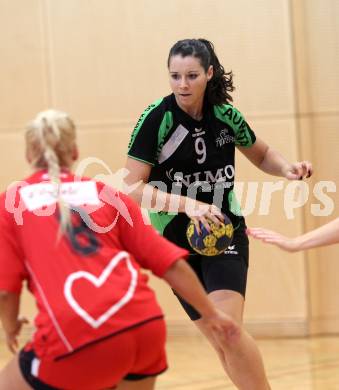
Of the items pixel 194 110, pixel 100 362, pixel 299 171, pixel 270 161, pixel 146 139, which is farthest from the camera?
pixel 270 161

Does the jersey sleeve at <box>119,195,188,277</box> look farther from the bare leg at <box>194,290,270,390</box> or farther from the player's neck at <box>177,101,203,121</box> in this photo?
the player's neck at <box>177,101,203,121</box>

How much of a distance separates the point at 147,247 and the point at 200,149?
4.37 ft

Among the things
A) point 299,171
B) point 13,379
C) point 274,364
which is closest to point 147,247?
point 13,379

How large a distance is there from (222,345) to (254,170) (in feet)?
9.13

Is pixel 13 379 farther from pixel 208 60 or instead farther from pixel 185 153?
pixel 208 60

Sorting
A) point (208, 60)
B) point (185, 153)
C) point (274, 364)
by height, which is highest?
point (208, 60)

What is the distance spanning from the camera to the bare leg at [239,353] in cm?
383

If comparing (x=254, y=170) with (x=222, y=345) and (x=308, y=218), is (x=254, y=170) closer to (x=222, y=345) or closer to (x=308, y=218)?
(x=308, y=218)

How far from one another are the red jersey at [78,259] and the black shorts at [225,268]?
116 cm

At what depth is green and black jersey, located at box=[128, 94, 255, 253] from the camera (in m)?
4.00

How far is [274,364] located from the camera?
18.6ft

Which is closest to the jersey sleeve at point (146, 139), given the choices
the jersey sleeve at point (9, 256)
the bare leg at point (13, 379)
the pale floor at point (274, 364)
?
the jersey sleeve at point (9, 256)

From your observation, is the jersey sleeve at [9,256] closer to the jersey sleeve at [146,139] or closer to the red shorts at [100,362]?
the red shorts at [100,362]

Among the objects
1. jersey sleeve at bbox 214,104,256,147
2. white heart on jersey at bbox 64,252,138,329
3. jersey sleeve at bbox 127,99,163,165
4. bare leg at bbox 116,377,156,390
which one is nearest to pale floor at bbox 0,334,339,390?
jersey sleeve at bbox 214,104,256,147
